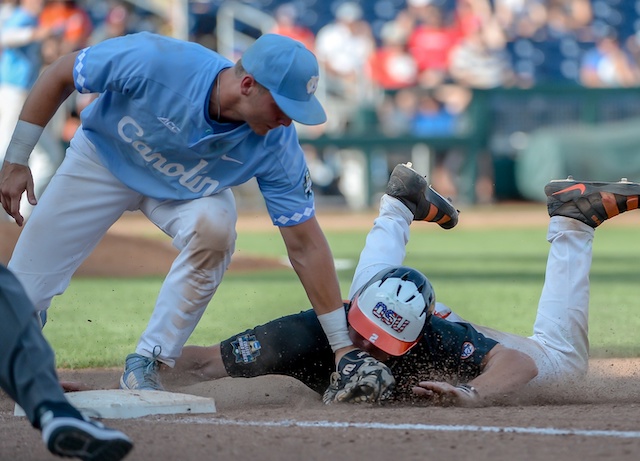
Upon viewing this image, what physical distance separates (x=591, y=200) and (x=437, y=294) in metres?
3.48

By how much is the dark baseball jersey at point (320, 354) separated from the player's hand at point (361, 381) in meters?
0.24

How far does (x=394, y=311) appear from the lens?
14.6 feet

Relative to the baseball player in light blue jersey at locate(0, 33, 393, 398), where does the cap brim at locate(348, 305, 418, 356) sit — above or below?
below

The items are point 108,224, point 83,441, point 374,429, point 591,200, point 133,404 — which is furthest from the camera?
point 591,200

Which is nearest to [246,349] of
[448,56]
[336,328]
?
[336,328]

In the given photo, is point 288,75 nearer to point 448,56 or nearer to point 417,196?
point 417,196

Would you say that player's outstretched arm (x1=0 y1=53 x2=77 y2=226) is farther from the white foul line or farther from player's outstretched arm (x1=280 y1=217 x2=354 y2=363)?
the white foul line

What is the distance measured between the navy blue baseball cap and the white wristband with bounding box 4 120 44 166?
100cm

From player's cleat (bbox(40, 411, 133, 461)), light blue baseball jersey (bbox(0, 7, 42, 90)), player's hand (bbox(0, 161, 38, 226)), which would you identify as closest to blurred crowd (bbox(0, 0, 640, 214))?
light blue baseball jersey (bbox(0, 7, 42, 90))

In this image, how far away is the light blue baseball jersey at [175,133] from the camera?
4.42 m

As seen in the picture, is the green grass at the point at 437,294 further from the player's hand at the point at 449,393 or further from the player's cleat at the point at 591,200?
the player's hand at the point at 449,393

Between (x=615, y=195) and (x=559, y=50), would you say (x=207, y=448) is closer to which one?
(x=615, y=195)

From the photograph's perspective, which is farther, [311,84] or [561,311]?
[561,311]

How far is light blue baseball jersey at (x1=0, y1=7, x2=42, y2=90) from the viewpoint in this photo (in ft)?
38.3
